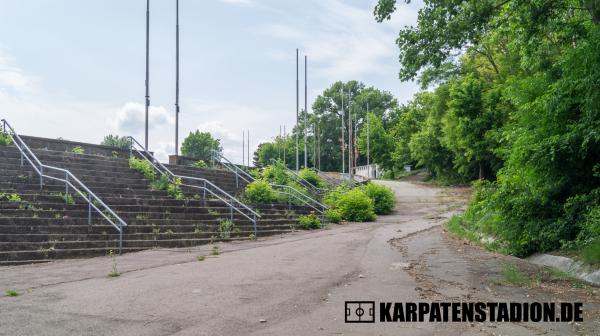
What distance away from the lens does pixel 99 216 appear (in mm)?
14227

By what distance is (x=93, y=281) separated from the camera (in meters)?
8.70

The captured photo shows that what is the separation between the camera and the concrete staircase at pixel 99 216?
12.1 metres

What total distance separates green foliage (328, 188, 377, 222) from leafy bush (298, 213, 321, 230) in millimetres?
3769

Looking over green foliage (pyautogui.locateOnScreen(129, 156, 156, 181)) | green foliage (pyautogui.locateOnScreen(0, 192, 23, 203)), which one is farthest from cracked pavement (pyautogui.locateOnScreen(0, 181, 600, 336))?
green foliage (pyautogui.locateOnScreen(129, 156, 156, 181))

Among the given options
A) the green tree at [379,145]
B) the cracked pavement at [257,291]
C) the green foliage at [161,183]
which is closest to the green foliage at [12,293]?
the cracked pavement at [257,291]

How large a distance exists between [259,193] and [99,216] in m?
8.37

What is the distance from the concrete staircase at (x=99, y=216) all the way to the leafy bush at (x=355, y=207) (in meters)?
3.28

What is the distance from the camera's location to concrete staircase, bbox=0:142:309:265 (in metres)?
12.1

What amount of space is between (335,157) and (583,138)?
80390 mm

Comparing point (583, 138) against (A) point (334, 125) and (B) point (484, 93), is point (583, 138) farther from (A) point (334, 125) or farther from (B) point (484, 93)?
(A) point (334, 125)

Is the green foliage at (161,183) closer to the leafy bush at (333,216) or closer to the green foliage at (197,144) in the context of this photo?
the leafy bush at (333,216)

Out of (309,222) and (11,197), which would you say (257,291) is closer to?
(11,197)

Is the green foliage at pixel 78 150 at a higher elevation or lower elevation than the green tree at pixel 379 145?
lower

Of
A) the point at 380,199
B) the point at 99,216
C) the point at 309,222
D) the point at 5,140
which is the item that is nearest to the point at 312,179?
the point at 380,199
